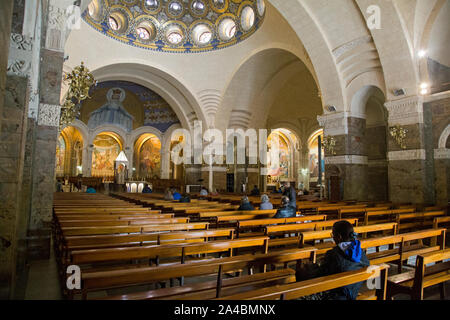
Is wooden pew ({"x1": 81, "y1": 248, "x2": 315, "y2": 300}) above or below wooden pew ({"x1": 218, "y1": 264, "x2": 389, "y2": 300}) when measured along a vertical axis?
below

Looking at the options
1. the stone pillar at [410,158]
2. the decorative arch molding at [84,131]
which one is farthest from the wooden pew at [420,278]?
the decorative arch molding at [84,131]

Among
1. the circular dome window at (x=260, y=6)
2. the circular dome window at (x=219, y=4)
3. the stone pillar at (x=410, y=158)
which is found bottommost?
the stone pillar at (x=410, y=158)

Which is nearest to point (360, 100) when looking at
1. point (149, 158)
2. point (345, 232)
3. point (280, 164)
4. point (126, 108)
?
point (345, 232)

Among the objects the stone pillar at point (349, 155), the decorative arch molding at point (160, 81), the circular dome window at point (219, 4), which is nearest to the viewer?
the stone pillar at point (349, 155)

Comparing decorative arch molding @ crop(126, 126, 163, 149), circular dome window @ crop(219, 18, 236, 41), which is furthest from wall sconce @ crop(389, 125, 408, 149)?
decorative arch molding @ crop(126, 126, 163, 149)

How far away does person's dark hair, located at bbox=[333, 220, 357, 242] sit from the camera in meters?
2.08

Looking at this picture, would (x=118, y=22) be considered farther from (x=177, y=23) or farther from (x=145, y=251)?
(x=145, y=251)

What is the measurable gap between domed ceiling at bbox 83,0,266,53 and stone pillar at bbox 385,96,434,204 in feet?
31.6

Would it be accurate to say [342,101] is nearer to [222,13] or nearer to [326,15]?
[326,15]

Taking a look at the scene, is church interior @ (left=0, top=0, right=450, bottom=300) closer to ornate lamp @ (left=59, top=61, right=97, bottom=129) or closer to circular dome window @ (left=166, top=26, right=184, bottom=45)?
ornate lamp @ (left=59, top=61, right=97, bottom=129)

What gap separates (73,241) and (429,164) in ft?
33.6

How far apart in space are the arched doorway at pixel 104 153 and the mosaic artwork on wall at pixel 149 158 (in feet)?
7.19

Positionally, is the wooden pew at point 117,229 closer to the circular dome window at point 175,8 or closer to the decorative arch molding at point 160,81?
the decorative arch molding at point 160,81

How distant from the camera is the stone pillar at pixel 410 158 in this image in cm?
901
